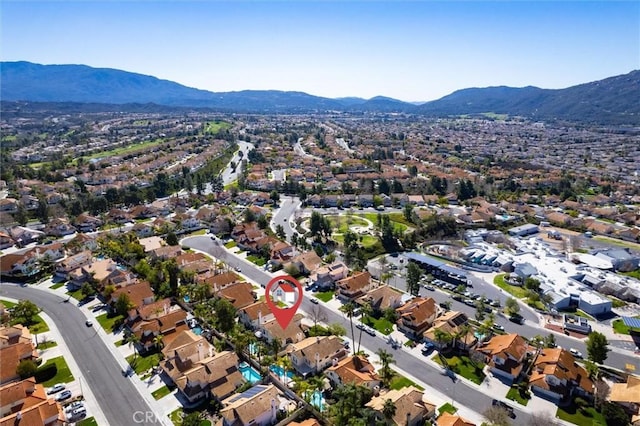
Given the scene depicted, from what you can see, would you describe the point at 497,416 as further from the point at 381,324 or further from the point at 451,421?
the point at 381,324

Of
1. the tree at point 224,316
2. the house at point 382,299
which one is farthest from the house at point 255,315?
the house at point 382,299

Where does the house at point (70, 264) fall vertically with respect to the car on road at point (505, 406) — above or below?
below

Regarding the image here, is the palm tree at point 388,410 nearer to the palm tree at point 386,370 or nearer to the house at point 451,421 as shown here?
the house at point 451,421

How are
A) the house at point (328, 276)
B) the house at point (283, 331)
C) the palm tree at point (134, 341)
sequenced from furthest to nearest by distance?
the house at point (328, 276) → the house at point (283, 331) → the palm tree at point (134, 341)

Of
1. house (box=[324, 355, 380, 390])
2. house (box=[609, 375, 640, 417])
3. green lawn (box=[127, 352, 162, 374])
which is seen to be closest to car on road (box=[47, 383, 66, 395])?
green lawn (box=[127, 352, 162, 374])

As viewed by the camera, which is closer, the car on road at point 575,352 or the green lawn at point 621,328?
the car on road at point 575,352

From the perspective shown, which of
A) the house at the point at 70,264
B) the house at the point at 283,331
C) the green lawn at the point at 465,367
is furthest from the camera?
the house at the point at 70,264

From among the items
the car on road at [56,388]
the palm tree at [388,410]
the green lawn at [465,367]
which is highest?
the palm tree at [388,410]
